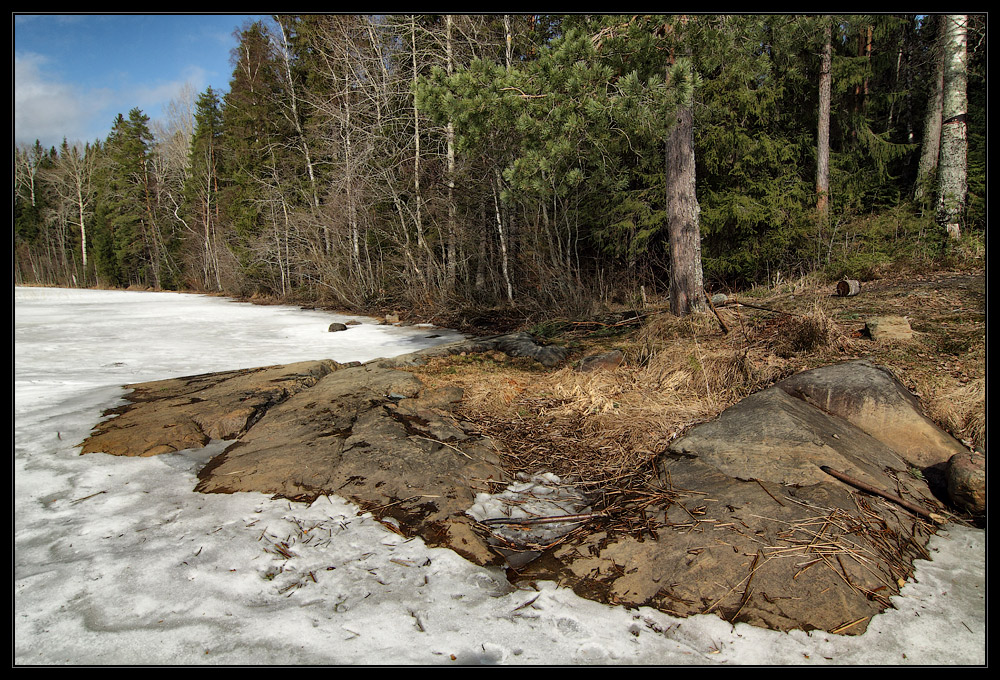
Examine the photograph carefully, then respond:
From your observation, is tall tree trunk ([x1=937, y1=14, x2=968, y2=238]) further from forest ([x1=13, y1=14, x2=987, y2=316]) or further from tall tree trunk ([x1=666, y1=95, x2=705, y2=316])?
tall tree trunk ([x1=666, y1=95, x2=705, y2=316])

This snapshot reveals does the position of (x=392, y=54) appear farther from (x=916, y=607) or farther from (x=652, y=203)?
(x=916, y=607)

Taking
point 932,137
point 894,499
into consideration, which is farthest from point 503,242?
point 932,137

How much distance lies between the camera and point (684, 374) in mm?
4133

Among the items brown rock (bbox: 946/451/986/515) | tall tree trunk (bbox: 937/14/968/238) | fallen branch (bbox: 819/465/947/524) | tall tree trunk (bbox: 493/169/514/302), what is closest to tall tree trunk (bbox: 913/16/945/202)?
tall tree trunk (bbox: 937/14/968/238)

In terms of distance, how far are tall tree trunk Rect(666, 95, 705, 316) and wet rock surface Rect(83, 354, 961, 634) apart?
2.76m

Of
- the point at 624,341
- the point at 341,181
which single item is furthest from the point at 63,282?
the point at 624,341

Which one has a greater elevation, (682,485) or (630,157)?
(630,157)

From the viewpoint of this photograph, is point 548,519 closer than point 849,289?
Yes

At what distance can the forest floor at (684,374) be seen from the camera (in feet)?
10.7

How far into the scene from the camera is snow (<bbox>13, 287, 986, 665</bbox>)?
161cm

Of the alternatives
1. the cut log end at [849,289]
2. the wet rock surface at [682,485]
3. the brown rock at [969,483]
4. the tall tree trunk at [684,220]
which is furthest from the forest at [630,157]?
the brown rock at [969,483]

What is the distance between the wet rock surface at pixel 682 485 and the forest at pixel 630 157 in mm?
3277

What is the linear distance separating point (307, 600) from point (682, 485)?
184 cm

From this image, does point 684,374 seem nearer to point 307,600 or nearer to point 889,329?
point 889,329
